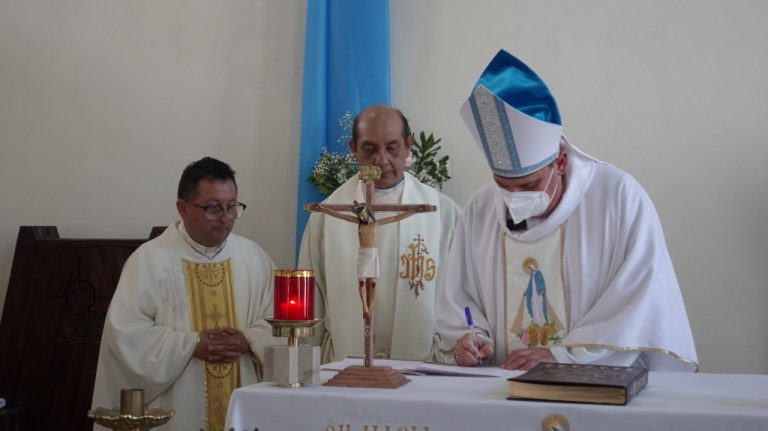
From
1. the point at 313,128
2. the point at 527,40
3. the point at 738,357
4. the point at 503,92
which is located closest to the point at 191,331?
the point at 313,128

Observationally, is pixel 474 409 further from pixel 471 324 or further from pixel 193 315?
pixel 193 315

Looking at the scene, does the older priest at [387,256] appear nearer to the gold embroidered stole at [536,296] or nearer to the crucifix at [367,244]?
the gold embroidered stole at [536,296]

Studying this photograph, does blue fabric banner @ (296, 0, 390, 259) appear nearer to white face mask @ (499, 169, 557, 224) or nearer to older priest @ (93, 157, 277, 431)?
older priest @ (93, 157, 277, 431)

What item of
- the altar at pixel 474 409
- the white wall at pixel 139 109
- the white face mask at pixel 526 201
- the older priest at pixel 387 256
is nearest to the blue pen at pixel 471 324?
the white face mask at pixel 526 201

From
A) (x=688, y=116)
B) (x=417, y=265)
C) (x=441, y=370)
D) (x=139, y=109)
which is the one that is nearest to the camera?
(x=441, y=370)

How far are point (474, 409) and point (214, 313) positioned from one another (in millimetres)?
2503

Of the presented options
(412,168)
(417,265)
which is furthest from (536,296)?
(412,168)

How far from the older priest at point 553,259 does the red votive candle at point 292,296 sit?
2.72ft

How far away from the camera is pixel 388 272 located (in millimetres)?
4953

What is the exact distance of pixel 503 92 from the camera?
3.51 metres

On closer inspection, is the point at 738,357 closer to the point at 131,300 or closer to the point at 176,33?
the point at 131,300

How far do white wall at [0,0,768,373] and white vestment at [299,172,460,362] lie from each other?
0.78 m

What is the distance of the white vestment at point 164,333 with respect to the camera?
14.7 ft

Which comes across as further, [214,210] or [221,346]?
[214,210]
